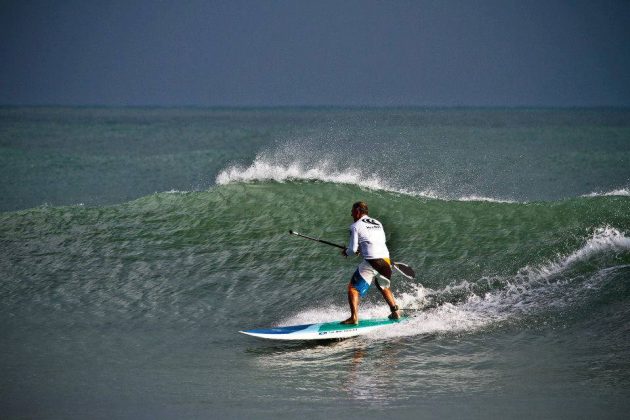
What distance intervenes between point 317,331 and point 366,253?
1.16 metres

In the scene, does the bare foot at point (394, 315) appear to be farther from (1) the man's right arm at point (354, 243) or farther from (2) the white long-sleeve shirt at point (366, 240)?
(1) the man's right arm at point (354, 243)

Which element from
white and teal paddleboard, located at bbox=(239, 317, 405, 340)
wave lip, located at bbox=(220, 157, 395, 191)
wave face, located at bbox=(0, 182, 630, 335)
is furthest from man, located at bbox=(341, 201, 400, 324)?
wave lip, located at bbox=(220, 157, 395, 191)

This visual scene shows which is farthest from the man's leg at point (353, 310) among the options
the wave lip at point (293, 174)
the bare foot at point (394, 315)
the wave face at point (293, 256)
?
the wave lip at point (293, 174)

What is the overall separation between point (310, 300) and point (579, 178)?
22.1m

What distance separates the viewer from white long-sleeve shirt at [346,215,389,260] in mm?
10266

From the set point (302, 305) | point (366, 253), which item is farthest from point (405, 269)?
point (302, 305)

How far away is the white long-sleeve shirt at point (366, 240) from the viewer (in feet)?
33.7

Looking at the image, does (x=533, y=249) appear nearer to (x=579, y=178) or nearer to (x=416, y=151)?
(x=579, y=178)

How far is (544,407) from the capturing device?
24.4 ft

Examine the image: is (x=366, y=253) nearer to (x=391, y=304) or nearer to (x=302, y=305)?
(x=391, y=304)

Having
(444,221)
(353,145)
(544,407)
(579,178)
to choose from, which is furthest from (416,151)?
(544,407)

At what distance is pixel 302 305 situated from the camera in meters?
11.7

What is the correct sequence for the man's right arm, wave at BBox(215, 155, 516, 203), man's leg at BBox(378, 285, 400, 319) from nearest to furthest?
the man's right arm < man's leg at BBox(378, 285, 400, 319) < wave at BBox(215, 155, 516, 203)

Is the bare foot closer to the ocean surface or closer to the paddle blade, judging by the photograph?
the ocean surface
